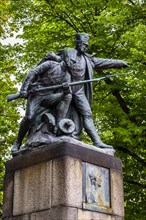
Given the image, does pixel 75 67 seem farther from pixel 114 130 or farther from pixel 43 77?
pixel 114 130

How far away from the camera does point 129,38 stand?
13.0 m

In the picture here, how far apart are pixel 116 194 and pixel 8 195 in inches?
76.5

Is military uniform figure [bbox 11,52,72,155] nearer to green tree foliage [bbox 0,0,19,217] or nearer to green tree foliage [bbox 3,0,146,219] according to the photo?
green tree foliage [bbox 3,0,146,219]

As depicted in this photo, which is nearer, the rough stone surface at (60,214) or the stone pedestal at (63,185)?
the rough stone surface at (60,214)

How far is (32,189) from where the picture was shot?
7.11m

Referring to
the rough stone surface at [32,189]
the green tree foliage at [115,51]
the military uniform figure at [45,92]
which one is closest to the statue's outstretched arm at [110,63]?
the military uniform figure at [45,92]

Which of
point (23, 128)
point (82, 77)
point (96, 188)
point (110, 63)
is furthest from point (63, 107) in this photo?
point (96, 188)

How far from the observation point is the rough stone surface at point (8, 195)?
7.48m

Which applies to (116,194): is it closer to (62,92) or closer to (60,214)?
(60,214)

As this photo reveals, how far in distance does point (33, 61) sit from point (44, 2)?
2312 mm

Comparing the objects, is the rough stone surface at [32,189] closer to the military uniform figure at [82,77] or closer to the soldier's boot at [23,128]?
the soldier's boot at [23,128]

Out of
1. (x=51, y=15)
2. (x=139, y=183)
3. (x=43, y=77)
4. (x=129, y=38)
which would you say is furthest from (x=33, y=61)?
(x=43, y=77)

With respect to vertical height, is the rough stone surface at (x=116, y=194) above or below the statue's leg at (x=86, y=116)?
below

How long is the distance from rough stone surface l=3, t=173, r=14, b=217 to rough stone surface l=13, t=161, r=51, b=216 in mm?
131
